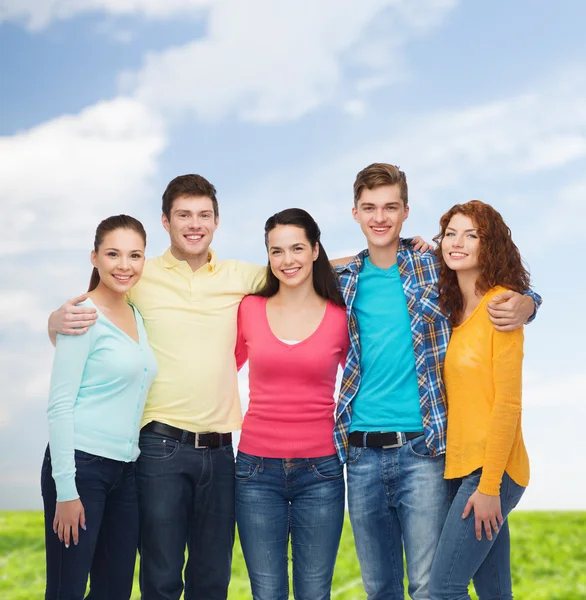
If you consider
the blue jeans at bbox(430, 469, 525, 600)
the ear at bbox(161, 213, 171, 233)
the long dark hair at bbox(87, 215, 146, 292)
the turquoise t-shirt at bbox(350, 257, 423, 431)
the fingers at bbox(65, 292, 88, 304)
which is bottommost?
the blue jeans at bbox(430, 469, 525, 600)

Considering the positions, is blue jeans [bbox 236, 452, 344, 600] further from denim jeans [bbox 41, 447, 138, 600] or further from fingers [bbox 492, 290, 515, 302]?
fingers [bbox 492, 290, 515, 302]

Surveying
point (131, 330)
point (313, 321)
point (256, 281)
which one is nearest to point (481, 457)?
point (313, 321)

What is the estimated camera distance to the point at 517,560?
8141mm

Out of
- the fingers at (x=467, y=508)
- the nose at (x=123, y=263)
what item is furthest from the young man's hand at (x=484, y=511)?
the nose at (x=123, y=263)

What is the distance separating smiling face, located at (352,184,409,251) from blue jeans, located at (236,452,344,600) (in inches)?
46.5

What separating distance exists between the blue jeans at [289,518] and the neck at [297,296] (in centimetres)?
84

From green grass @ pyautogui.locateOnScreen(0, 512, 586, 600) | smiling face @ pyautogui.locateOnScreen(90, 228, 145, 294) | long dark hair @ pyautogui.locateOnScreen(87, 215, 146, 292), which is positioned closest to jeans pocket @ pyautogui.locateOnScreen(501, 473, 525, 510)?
smiling face @ pyautogui.locateOnScreen(90, 228, 145, 294)

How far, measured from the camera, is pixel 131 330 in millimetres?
3744

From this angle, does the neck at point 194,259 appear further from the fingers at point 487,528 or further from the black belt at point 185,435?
the fingers at point 487,528

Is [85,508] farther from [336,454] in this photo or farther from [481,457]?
[481,457]

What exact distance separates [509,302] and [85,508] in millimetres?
2196

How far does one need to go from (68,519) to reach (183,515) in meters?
0.68

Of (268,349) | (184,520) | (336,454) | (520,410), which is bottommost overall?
(184,520)

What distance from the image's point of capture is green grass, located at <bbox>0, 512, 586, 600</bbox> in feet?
24.9
